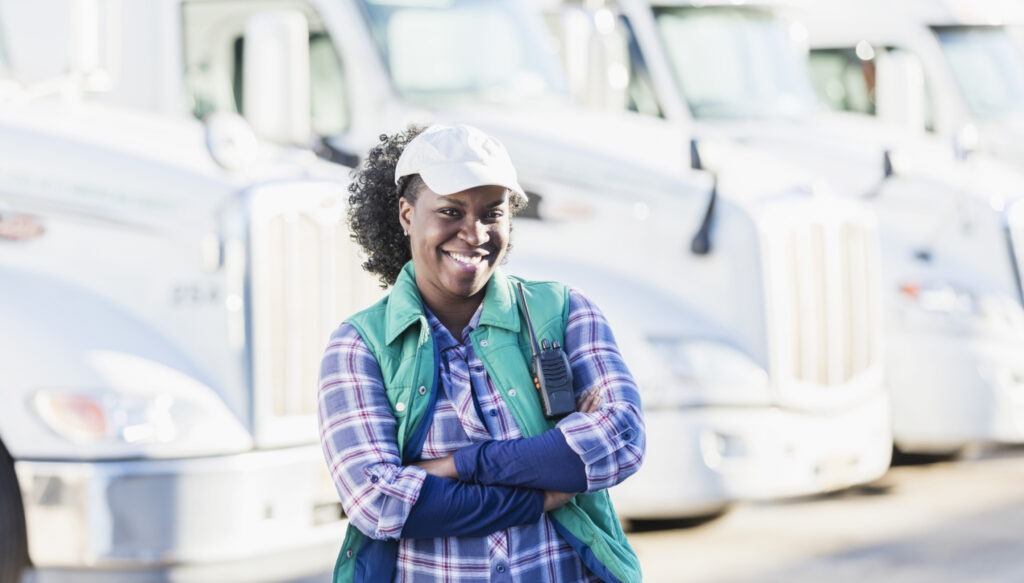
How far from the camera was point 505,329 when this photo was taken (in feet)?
8.77

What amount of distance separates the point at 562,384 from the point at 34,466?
2580mm

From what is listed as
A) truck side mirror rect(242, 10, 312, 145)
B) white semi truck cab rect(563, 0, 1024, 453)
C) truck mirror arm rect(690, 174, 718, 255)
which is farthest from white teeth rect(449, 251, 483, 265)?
white semi truck cab rect(563, 0, 1024, 453)

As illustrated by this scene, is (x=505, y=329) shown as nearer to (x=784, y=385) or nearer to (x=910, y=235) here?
(x=784, y=385)

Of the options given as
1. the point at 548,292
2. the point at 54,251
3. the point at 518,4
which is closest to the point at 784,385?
the point at 518,4

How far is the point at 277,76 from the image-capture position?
5.23 meters

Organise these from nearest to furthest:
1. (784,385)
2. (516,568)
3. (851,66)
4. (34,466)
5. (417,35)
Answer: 1. (516,568)
2. (34,466)
3. (417,35)
4. (784,385)
5. (851,66)

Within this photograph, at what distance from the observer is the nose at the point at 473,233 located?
268 centimetres

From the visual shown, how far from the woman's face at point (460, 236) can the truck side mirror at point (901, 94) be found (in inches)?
267

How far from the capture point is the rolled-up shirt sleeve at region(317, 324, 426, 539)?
8.39 feet

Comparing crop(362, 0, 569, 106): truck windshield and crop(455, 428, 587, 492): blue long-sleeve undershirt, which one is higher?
crop(362, 0, 569, 106): truck windshield

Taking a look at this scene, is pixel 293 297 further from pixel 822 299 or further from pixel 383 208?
pixel 822 299

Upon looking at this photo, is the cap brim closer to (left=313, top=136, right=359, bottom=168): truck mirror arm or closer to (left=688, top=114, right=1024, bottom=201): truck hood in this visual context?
(left=313, top=136, right=359, bottom=168): truck mirror arm

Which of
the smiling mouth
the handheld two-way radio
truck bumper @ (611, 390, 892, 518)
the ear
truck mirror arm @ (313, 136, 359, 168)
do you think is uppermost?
truck mirror arm @ (313, 136, 359, 168)

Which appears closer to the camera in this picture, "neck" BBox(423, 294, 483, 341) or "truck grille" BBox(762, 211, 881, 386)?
"neck" BBox(423, 294, 483, 341)
